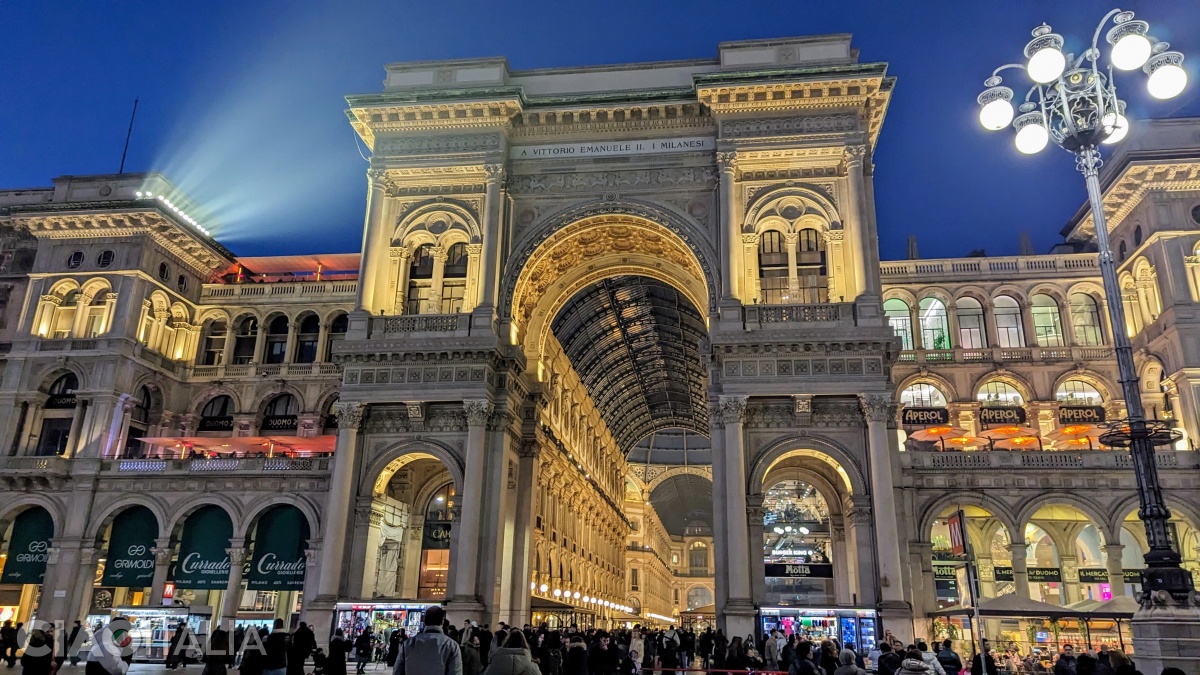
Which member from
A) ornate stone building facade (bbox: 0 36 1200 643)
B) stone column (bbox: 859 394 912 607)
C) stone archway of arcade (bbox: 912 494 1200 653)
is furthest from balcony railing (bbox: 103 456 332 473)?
stone archway of arcade (bbox: 912 494 1200 653)

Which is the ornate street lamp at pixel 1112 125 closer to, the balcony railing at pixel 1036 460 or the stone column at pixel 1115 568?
the balcony railing at pixel 1036 460

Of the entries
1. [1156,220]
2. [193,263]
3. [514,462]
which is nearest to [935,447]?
[1156,220]

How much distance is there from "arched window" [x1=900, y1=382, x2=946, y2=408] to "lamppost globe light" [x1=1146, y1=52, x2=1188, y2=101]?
30135 millimetres

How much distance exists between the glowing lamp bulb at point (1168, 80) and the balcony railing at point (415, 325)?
880 inches

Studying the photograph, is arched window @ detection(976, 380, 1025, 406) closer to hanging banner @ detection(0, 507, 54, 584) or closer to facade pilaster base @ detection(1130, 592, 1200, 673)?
facade pilaster base @ detection(1130, 592, 1200, 673)

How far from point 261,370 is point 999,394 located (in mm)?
38631

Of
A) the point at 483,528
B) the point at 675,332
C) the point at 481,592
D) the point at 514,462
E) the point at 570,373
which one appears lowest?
the point at 481,592

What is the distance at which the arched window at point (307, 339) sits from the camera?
145 ft

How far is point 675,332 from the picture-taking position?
51812 millimetres

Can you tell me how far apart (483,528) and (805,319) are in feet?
44.8

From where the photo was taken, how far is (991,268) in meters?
44.8

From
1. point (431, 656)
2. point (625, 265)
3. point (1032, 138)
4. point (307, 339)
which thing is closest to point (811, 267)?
point (625, 265)

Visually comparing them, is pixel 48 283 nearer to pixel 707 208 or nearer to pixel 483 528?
pixel 483 528

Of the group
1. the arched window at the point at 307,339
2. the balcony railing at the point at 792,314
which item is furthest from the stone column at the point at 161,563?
the balcony railing at the point at 792,314
